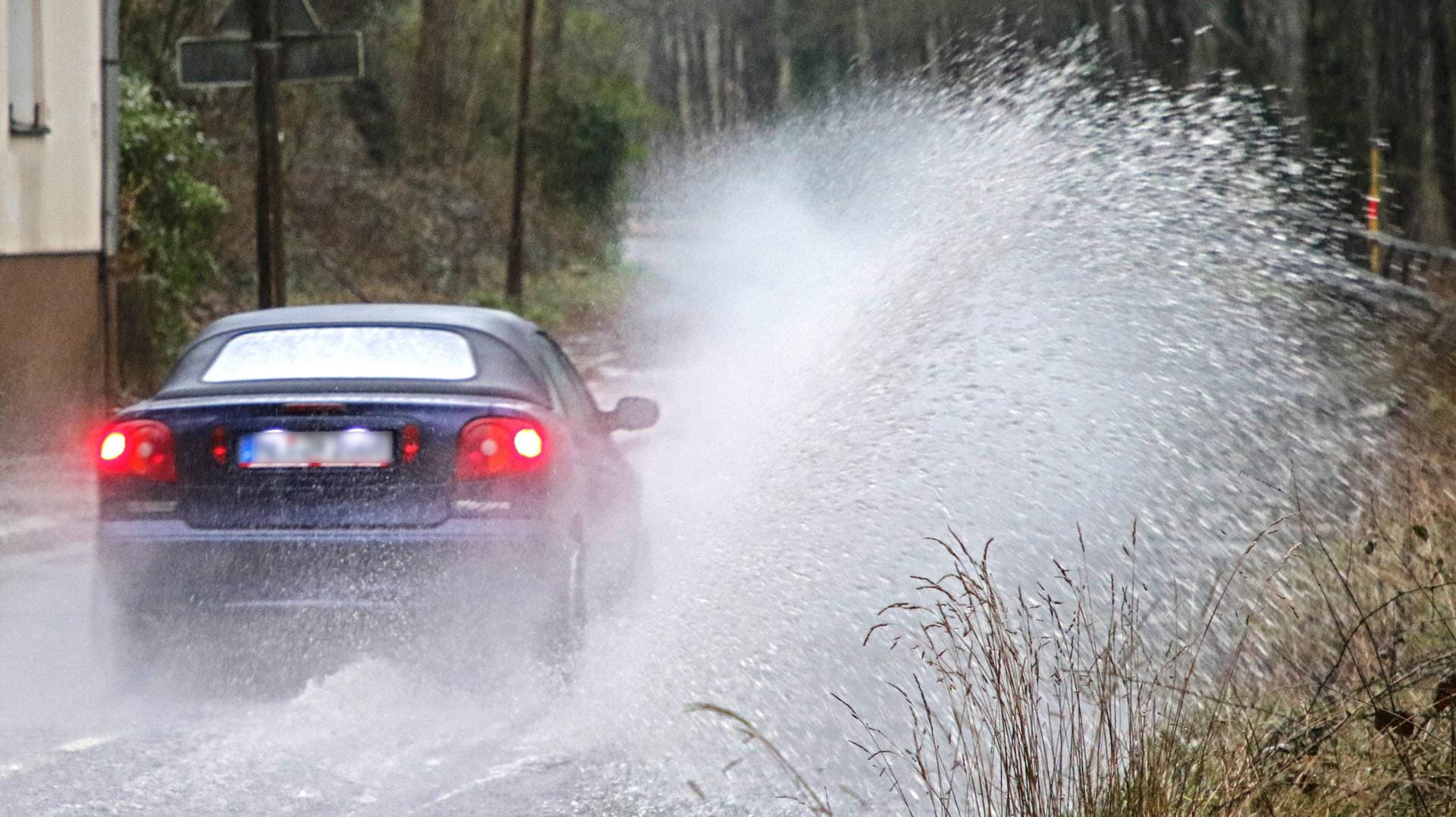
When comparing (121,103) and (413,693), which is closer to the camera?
(413,693)

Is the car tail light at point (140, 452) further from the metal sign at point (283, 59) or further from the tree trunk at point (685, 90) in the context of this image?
the tree trunk at point (685, 90)

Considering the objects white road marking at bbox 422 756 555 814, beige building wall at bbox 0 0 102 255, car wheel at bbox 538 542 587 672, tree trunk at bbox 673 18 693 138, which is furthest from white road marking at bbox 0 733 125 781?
tree trunk at bbox 673 18 693 138

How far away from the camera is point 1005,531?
30.2 feet

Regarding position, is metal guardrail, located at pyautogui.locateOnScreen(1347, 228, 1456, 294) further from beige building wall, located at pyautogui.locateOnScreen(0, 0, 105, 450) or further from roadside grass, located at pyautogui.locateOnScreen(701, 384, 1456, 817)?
beige building wall, located at pyautogui.locateOnScreen(0, 0, 105, 450)

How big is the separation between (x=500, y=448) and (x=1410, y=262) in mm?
16117

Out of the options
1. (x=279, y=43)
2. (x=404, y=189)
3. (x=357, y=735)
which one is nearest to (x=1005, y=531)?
(x=357, y=735)

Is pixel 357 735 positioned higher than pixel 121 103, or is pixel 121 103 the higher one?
pixel 121 103

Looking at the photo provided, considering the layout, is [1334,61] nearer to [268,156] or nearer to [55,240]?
[268,156]

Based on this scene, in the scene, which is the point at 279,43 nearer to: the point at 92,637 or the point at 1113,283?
the point at 1113,283

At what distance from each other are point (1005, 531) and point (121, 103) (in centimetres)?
1213

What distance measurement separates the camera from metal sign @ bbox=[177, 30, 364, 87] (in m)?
16.9

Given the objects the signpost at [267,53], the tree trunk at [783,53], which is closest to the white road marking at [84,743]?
the signpost at [267,53]

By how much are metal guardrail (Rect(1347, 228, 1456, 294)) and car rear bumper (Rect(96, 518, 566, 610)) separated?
11.0 m

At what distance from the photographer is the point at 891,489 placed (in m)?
9.65
